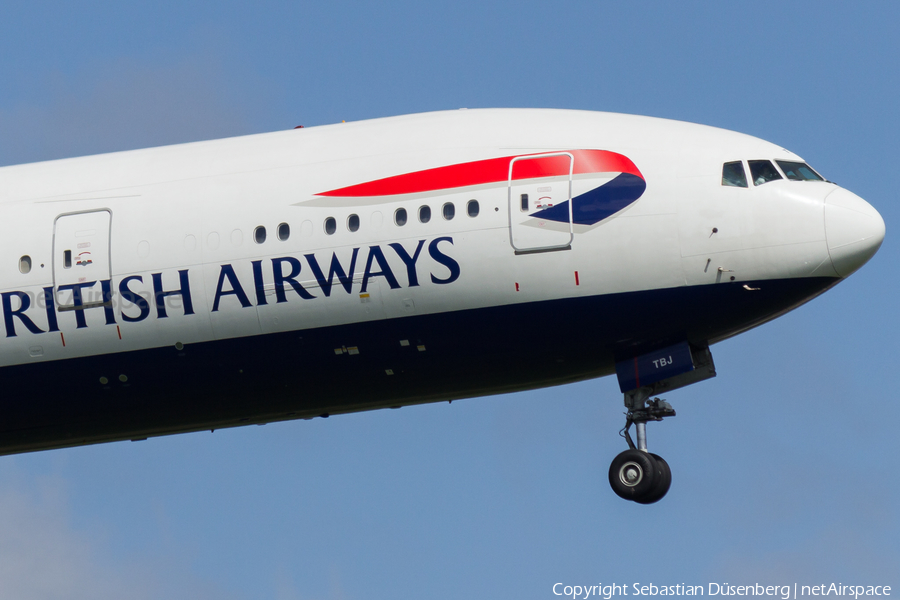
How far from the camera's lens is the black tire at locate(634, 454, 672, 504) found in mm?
33688

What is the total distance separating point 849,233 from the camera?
1282 inches

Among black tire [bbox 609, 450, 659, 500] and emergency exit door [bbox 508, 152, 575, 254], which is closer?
A: emergency exit door [bbox 508, 152, 575, 254]

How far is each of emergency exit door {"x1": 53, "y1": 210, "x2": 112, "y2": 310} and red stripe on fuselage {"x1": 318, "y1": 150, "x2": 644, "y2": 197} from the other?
576 centimetres

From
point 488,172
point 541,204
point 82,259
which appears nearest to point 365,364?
point 488,172

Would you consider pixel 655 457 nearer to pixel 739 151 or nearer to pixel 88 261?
pixel 739 151

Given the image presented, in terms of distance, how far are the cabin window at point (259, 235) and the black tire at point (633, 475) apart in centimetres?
919

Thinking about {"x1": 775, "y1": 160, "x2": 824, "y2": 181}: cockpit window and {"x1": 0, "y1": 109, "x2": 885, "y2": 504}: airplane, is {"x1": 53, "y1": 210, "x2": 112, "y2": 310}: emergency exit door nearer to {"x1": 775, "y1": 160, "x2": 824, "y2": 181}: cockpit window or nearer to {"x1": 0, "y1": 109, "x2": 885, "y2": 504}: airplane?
{"x1": 0, "y1": 109, "x2": 885, "y2": 504}: airplane

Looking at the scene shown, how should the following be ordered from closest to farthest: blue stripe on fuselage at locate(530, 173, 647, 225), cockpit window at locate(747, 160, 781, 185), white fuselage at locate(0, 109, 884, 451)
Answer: white fuselage at locate(0, 109, 884, 451), blue stripe on fuselage at locate(530, 173, 647, 225), cockpit window at locate(747, 160, 781, 185)

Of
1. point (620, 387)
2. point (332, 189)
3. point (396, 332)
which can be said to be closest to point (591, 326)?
point (620, 387)

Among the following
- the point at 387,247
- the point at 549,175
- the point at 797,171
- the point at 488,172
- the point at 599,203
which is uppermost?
the point at 488,172

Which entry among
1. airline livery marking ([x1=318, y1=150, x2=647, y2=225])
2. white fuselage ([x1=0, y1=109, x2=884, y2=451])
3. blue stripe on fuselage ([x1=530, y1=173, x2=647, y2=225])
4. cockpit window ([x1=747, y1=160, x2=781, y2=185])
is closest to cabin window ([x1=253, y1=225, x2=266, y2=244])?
white fuselage ([x1=0, y1=109, x2=884, y2=451])

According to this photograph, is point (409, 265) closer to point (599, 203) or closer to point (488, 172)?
point (488, 172)

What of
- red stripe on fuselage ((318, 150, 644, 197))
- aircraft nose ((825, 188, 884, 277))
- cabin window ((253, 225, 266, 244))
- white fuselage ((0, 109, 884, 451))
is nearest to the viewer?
aircraft nose ((825, 188, 884, 277))

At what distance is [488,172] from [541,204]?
1.48 metres
